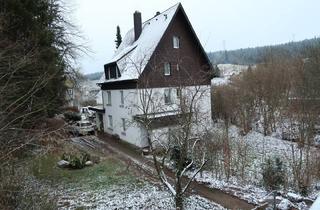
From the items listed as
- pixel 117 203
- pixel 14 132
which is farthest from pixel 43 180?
pixel 14 132

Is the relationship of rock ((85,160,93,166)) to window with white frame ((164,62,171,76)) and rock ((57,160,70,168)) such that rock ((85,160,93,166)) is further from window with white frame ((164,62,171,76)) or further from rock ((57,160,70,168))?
window with white frame ((164,62,171,76))

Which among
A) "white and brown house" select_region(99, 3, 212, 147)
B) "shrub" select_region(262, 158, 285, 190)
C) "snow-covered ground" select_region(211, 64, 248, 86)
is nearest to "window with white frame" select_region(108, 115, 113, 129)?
"white and brown house" select_region(99, 3, 212, 147)

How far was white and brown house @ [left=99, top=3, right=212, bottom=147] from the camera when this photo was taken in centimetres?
2361

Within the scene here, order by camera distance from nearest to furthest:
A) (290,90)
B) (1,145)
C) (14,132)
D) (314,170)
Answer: (1,145), (14,132), (314,170), (290,90)

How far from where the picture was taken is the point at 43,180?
15.3 m

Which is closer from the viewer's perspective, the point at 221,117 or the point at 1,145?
the point at 1,145

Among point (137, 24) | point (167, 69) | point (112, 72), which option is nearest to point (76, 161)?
point (167, 69)

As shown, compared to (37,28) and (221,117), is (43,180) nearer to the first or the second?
(37,28)

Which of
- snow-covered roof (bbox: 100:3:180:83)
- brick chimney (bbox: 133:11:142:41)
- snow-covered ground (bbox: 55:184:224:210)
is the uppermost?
brick chimney (bbox: 133:11:142:41)

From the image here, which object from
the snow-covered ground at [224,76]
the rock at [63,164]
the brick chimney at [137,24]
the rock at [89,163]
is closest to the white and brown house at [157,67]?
the brick chimney at [137,24]

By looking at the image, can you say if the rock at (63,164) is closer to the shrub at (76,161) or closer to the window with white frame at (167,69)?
the shrub at (76,161)

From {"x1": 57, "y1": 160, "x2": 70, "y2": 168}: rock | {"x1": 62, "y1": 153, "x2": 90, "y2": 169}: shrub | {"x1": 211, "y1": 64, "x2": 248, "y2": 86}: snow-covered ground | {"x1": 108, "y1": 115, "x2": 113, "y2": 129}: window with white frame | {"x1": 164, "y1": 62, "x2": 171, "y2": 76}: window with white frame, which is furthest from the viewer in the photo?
{"x1": 211, "y1": 64, "x2": 248, "y2": 86}: snow-covered ground

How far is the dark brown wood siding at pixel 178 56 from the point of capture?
2389cm

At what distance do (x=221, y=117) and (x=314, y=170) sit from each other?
17.2 metres
